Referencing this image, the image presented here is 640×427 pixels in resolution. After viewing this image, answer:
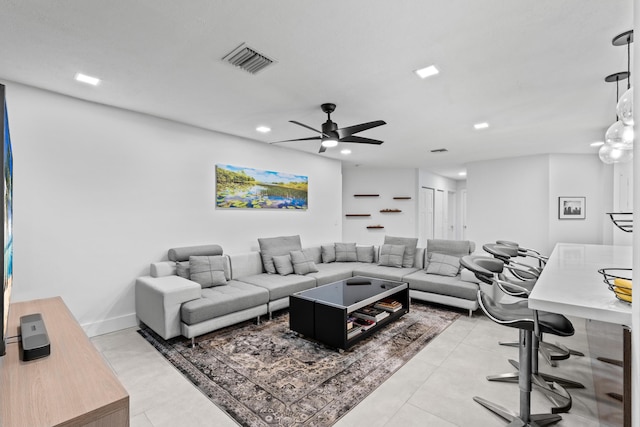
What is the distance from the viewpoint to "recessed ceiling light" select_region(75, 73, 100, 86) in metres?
2.70

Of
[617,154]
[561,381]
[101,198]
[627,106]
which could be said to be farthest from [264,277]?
[617,154]

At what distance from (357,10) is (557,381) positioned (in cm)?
308

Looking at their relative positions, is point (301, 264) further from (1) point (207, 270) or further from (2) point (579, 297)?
(2) point (579, 297)

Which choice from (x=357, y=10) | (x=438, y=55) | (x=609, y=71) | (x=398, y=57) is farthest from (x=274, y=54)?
(x=609, y=71)

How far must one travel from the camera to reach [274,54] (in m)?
2.35

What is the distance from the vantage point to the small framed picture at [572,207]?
20.2ft

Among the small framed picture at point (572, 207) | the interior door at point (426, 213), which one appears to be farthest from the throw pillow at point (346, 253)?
the small framed picture at point (572, 207)

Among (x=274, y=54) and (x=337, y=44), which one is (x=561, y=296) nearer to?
(x=337, y=44)

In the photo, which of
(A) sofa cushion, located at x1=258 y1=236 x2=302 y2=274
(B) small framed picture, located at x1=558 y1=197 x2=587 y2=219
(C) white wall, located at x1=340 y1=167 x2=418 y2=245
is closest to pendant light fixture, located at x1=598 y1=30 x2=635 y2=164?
(B) small framed picture, located at x1=558 y1=197 x2=587 y2=219

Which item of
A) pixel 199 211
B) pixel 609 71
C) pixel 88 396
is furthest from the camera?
pixel 199 211

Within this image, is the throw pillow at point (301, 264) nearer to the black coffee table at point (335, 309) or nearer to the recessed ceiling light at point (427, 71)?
the black coffee table at point (335, 309)

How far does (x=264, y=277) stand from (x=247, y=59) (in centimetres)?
285

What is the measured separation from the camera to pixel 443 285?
413 cm

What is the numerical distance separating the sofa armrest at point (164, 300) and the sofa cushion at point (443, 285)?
2.94m
